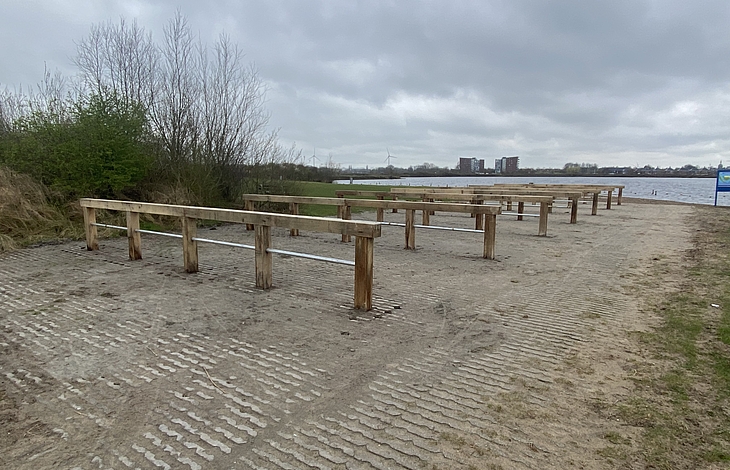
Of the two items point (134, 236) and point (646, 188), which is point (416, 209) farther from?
point (646, 188)

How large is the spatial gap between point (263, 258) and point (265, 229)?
14.0 inches

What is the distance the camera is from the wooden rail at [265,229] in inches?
176

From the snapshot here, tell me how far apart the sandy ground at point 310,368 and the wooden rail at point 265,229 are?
251mm

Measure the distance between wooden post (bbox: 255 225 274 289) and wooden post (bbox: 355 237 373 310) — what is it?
1353 mm

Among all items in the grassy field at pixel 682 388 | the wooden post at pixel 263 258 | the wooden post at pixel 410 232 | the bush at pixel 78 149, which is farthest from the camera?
the bush at pixel 78 149

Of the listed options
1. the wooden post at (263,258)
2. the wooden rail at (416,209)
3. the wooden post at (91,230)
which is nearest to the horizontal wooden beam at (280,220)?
the wooden post at (263,258)

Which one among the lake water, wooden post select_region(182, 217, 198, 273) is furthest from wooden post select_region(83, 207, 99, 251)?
the lake water

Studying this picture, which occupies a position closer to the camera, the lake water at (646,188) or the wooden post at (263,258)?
the wooden post at (263,258)

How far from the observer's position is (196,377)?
304 centimetres

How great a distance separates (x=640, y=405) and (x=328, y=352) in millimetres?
2081

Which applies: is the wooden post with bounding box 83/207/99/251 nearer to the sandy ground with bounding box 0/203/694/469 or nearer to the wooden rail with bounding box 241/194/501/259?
the sandy ground with bounding box 0/203/694/469

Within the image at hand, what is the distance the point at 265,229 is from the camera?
531 centimetres

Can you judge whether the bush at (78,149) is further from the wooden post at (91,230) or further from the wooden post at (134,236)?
the wooden post at (134,236)

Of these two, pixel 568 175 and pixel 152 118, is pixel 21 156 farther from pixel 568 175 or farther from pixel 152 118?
pixel 568 175
